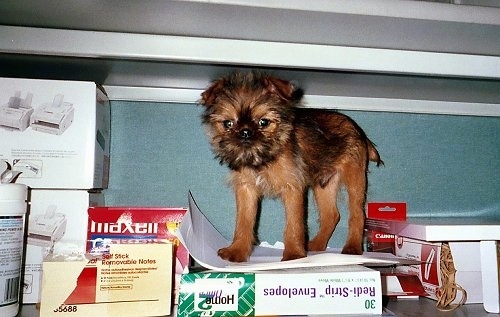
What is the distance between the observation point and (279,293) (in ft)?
2.79

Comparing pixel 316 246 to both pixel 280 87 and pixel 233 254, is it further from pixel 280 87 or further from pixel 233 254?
pixel 280 87

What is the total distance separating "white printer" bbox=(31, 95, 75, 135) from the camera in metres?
1.08

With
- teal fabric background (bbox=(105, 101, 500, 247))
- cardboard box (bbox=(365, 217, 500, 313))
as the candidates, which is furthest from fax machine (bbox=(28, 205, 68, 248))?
cardboard box (bbox=(365, 217, 500, 313))

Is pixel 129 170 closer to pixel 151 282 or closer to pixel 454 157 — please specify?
pixel 151 282

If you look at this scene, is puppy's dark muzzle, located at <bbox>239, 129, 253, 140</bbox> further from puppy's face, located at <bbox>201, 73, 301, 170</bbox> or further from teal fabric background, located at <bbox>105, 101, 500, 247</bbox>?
teal fabric background, located at <bbox>105, 101, 500, 247</bbox>

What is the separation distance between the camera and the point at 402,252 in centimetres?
124

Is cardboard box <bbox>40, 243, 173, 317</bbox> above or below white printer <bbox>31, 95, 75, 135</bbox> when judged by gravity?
below

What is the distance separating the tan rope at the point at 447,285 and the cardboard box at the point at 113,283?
66 cm

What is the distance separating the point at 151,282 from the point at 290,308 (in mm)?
284

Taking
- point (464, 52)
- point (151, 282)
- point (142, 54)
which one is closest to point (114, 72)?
point (142, 54)

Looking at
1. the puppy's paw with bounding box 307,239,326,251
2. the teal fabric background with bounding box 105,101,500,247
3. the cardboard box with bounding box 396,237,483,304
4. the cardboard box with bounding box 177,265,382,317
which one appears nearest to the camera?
the cardboard box with bounding box 177,265,382,317

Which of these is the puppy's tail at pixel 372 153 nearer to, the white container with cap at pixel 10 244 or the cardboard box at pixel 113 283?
the cardboard box at pixel 113 283

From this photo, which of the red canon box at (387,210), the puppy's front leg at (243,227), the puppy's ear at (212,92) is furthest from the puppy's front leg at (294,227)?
the red canon box at (387,210)

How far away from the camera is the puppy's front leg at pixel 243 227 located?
1099 millimetres
